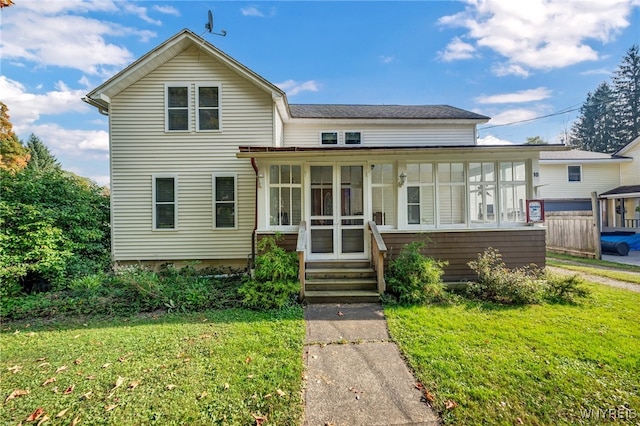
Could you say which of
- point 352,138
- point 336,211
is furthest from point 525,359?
point 352,138

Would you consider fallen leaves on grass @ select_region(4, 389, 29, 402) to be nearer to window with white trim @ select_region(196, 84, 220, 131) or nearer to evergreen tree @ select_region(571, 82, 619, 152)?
window with white trim @ select_region(196, 84, 220, 131)

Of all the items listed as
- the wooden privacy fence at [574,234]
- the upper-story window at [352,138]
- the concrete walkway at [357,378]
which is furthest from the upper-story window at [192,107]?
the wooden privacy fence at [574,234]

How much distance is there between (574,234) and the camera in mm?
11938

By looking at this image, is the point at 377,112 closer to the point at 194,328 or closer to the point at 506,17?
the point at 506,17

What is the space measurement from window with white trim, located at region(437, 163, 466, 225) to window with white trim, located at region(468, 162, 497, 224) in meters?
0.24

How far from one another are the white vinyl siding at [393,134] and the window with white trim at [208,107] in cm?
328

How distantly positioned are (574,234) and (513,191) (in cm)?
794

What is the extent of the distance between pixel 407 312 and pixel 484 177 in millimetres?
4427

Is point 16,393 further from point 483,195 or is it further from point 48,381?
point 483,195

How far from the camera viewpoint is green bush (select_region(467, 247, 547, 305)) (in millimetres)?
5707

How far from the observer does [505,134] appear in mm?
25641

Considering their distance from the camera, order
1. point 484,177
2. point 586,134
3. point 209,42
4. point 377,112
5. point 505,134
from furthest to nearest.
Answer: point 586,134, point 505,134, point 377,112, point 209,42, point 484,177

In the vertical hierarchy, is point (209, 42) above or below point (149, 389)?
above

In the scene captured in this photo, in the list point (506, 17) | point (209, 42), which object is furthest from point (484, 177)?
point (209, 42)
